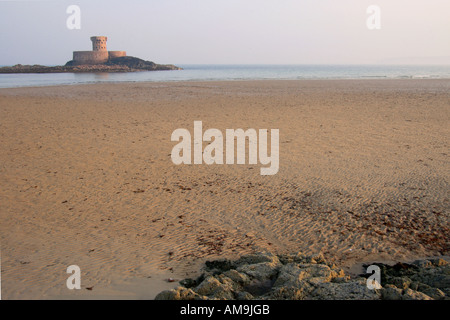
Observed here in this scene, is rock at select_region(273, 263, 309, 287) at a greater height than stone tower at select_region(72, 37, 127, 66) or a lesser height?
lesser

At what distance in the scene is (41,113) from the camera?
61.7ft

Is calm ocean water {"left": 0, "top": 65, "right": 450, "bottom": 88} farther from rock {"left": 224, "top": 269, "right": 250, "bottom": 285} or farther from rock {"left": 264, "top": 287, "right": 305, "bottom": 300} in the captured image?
rock {"left": 264, "top": 287, "right": 305, "bottom": 300}

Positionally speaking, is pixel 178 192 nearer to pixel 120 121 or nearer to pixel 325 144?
pixel 325 144

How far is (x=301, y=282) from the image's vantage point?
14.3 ft

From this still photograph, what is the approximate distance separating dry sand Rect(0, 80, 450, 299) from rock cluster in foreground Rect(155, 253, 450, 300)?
530 millimetres

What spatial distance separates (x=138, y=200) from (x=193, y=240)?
2.33 m

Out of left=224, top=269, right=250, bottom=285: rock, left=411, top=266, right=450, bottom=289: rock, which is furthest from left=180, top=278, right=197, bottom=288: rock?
left=411, top=266, right=450, bottom=289: rock

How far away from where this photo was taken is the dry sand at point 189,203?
5539 mm

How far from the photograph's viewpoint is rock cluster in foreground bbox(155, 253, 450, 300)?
4164mm

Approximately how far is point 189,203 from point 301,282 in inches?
156

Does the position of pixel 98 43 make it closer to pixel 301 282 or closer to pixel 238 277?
pixel 238 277

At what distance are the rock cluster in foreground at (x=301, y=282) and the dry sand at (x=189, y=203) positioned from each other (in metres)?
0.53

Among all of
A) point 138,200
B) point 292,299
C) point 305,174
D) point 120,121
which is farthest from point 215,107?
point 292,299

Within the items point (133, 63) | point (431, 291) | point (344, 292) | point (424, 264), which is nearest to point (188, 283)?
point (344, 292)
